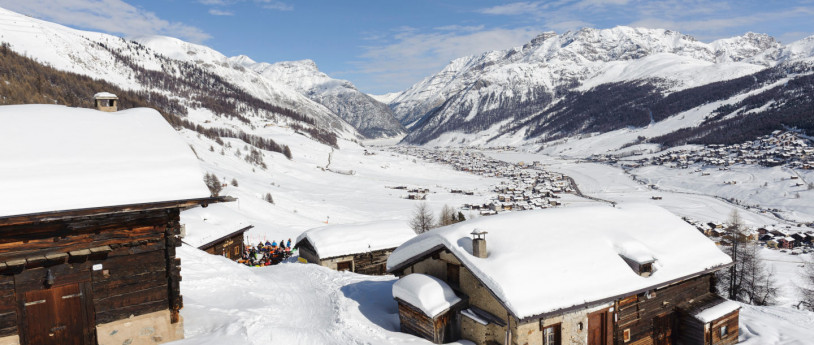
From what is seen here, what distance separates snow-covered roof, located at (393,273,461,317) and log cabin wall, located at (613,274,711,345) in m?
6.33

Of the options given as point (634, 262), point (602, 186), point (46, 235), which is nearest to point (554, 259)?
point (634, 262)

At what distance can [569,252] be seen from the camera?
51.7ft

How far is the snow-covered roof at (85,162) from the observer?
10297 mm

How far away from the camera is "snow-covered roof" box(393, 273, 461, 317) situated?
14852 mm

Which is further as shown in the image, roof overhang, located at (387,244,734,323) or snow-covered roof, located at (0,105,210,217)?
roof overhang, located at (387,244,734,323)

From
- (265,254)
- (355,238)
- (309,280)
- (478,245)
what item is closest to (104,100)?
(309,280)

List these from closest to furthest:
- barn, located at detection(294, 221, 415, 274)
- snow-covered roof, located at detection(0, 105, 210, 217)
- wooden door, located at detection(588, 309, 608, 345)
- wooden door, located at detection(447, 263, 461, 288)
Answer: snow-covered roof, located at detection(0, 105, 210, 217) → wooden door, located at detection(588, 309, 608, 345) → wooden door, located at detection(447, 263, 461, 288) → barn, located at detection(294, 221, 415, 274)

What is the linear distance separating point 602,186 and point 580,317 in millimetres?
127871

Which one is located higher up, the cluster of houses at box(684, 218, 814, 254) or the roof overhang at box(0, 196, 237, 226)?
the roof overhang at box(0, 196, 237, 226)

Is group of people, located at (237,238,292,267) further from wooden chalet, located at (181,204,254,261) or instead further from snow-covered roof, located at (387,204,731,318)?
snow-covered roof, located at (387,204,731,318)

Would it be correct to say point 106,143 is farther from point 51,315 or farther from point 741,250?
point 741,250

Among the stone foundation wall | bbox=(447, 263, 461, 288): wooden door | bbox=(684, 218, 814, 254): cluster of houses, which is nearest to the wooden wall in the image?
the stone foundation wall

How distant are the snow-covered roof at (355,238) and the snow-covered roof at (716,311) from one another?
16670mm

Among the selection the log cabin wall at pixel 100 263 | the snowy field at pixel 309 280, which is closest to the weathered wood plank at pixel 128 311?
the log cabin wall at pixel 100 263
